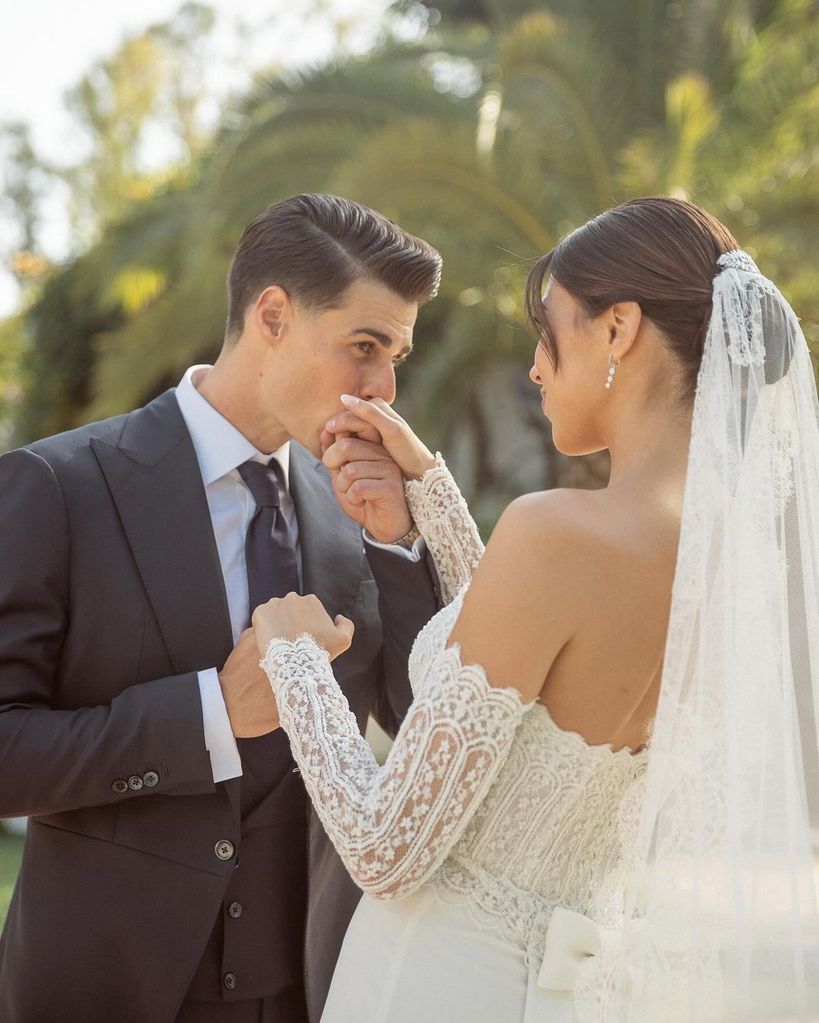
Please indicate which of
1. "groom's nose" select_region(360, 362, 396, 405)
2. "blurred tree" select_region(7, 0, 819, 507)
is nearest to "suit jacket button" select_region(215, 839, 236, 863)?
"groom's nose" select_region(360, 362, 396, 405)

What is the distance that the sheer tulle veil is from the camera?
221 cm

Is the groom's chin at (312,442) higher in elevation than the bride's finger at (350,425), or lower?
lower

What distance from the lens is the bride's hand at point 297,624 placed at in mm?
2564

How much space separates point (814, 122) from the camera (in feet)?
29.8

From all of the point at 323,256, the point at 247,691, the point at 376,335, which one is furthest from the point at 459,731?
the point at 323,256

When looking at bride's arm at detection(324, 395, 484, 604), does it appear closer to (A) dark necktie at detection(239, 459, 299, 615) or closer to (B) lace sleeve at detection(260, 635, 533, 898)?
(A) dark necktie at detection(239, 459, 299, 615)

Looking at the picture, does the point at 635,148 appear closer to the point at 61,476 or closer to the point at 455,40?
the point at 455,40

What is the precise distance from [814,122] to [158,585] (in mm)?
7728

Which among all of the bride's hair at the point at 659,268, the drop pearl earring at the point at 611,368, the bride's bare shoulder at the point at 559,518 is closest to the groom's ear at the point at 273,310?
the bride's hair at the point at 659,268

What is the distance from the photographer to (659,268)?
7.67 feet

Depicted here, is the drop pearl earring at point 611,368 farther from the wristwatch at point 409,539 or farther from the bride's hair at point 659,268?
the wristwatch at point 409,539

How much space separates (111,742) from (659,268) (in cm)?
149

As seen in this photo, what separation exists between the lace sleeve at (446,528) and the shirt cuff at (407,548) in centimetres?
3

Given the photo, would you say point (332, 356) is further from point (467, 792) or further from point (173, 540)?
point (467, 792)
